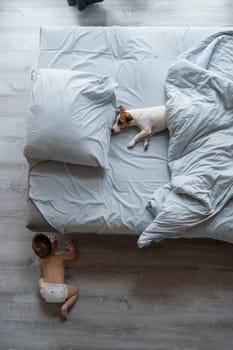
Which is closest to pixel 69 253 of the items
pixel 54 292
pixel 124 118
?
pixel 54 292

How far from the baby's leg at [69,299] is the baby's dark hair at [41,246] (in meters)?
0.19

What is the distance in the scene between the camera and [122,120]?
173 centimetres

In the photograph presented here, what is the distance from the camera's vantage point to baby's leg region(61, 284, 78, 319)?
1.83m

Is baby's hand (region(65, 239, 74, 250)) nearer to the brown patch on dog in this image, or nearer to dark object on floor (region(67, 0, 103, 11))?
the brown patch on dog

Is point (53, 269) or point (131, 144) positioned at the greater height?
point (131, 144)

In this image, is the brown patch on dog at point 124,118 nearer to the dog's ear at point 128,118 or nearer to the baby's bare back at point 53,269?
the dog's ear at point 128,118

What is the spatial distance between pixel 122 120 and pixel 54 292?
808 millimetres

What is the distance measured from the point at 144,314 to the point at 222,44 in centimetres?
124

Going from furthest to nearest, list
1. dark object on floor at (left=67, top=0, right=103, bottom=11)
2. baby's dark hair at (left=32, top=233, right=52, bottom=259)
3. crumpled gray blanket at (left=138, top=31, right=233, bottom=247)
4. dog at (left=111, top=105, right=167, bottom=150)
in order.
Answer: dark object on floor at (left=67, top=0, right=103, bottom=11)
baby's dark hair at (left=32, top=233, right=52, bottom=259)
dog at (left=111, top=105, right=167, bottom=150)
crumpled gray blanket at (left=138, top=31, right=233, bottom=247)

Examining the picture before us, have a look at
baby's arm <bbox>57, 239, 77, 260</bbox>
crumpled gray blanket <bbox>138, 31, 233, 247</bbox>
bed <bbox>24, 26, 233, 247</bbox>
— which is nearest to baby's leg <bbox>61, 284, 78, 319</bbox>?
baby's arm <bbox>57, 239, 77, 260</bbox>

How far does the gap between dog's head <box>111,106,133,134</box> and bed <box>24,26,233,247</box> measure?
27mm

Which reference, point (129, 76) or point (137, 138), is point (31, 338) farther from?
point (129, 76)

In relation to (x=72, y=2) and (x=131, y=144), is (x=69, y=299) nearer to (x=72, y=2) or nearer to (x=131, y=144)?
(x=131, y=144)

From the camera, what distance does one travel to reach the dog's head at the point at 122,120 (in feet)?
5.64
